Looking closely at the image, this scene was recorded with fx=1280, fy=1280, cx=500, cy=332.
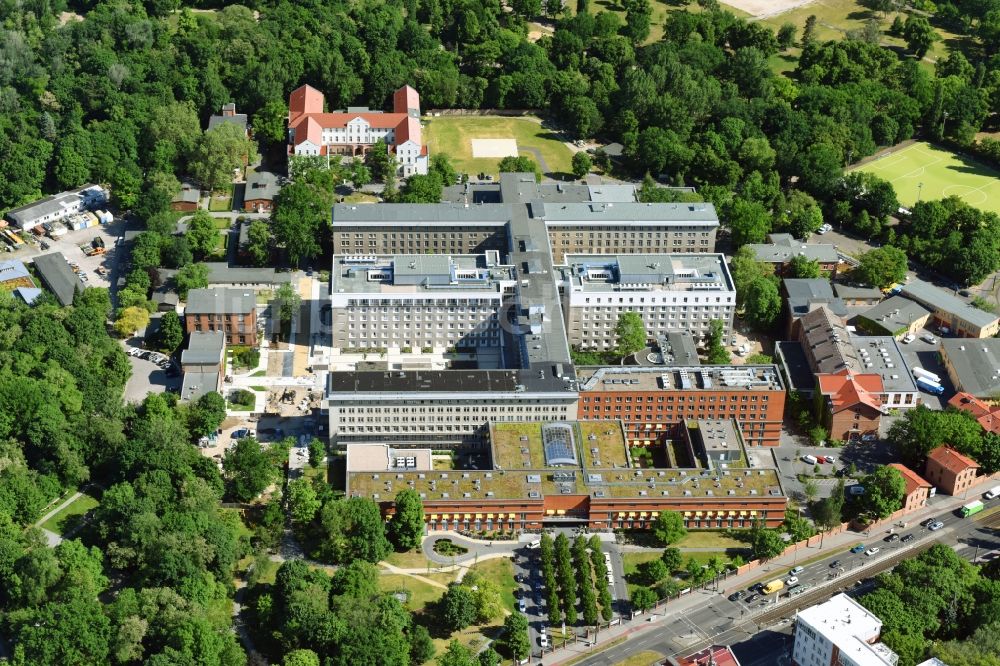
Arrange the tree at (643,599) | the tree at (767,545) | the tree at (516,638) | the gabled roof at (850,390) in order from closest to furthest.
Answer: the tree at (516,638), the tree at (643,599), the tree at (767,545), the gabled roof at (850,390)

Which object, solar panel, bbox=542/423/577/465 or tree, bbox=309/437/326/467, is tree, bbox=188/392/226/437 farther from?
solar panel, bbox=542/423/577/465

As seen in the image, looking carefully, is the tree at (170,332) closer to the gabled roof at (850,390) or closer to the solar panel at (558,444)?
the solar panel at (558,444)

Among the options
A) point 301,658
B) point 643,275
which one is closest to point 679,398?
point 643,275

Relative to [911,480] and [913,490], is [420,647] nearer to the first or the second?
[913,490]

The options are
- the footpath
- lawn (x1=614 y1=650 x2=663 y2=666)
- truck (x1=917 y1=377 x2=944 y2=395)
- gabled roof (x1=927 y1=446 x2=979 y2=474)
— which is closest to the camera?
lawn (x1=614 y1=650 x2=663 y2=666)

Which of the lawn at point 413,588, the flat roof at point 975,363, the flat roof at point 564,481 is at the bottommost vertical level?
the lawn at point 413,588

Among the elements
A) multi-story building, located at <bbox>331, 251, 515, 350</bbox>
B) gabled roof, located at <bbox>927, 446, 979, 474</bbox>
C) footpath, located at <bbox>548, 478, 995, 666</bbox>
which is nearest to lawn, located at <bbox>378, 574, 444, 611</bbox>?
footpath, located at <bbox>548, 478, 995, 666</bbox>

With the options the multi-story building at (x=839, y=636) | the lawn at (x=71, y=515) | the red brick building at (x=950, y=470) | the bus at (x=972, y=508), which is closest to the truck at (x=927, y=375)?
the red brick building at (x=950, y=470)
